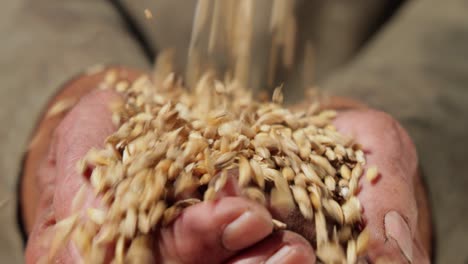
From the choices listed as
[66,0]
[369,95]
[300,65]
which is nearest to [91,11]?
[66,0]

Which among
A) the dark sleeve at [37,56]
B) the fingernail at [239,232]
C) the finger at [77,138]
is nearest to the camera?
the fingernail at [239,232]

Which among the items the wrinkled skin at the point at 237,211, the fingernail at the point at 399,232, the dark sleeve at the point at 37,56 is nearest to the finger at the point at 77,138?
the wrinkled skin at the point at 237,211

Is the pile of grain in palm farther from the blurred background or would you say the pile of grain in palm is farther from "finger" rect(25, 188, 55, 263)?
the blurred background

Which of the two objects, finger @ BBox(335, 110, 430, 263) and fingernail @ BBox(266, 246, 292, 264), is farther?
finger @ BBox(335, 110, 430, 263)

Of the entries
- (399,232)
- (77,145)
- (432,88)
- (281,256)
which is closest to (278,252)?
(281,256)

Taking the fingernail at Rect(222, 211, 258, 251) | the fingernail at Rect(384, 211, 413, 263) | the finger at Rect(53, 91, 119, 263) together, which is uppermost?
the finger at Rect(53, 91, 119, 263)

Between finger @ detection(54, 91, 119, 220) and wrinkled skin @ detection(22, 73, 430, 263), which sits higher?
finger @ detection(54, 91, 119, 220)

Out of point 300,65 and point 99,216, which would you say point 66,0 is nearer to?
point 300,65

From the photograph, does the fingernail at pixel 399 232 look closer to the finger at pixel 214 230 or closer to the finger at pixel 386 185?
the finger at pixel 386 185

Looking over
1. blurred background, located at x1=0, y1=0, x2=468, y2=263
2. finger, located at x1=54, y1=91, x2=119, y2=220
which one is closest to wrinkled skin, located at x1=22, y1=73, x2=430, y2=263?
finger, located at x1=54, y1=91, x2=119, y2=220
